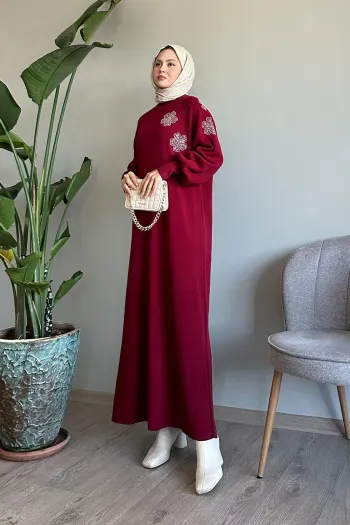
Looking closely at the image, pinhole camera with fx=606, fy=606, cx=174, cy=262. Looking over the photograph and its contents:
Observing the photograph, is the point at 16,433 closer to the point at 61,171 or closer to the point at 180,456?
the point at 180,456

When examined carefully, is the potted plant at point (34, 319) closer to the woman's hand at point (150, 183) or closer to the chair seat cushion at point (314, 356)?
the woman's hand at point (150, 183)

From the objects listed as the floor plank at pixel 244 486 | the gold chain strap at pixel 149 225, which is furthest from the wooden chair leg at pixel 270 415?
the gold chain strap at pixel 149 225

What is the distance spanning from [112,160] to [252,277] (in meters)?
0.77

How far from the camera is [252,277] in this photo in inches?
90.6

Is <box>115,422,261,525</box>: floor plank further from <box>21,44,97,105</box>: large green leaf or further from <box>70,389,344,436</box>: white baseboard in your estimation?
<box>21,44,97,105</box>: large green leaf

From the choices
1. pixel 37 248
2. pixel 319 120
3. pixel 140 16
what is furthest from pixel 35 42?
Result: pixel 319 120

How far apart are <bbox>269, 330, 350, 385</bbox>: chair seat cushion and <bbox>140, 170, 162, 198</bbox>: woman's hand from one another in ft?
1.91

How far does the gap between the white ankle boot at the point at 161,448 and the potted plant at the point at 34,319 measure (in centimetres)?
35

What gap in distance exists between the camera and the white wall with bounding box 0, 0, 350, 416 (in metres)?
2.14

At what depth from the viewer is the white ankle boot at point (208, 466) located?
179 centimetres

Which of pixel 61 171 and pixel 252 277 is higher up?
pixel 61 171

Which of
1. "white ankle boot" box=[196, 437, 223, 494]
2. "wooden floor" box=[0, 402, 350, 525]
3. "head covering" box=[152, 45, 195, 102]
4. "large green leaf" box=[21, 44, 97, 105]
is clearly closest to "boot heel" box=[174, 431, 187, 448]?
"wooden floor" box=[0, 402, 350, 525]

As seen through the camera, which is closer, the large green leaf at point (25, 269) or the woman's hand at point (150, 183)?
the woman's hand at point (150, 183)

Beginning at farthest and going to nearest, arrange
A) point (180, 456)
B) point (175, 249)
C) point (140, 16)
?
1. point (140, 16)
2. point (180, 456)
3. point (175, 249)
